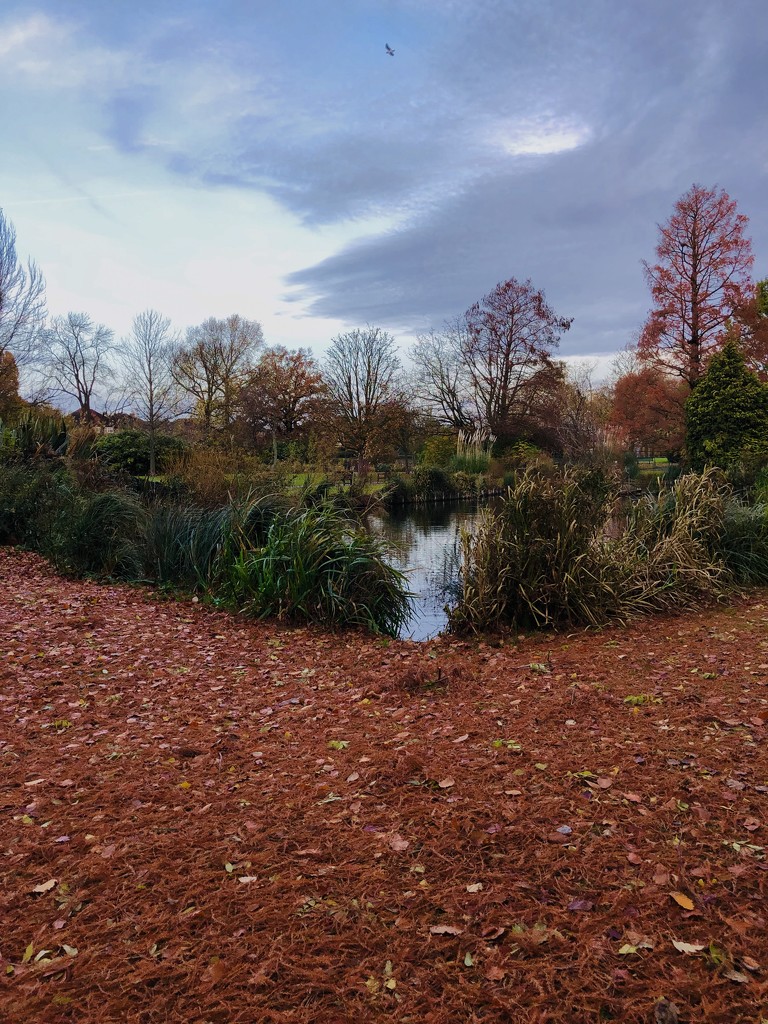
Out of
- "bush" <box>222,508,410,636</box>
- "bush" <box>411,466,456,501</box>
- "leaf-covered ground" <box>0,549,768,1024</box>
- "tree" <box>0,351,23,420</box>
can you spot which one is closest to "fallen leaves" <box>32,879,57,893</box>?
"leaf-covered ground" <box>0,549,768,1024</box>

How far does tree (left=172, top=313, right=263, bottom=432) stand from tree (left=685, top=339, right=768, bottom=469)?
25133mm

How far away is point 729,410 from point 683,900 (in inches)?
658

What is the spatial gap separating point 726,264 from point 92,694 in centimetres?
2431

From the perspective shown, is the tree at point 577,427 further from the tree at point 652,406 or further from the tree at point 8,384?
the tree at point 8,384

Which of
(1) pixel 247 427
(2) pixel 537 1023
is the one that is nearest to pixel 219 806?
(2) pixel 537 1023

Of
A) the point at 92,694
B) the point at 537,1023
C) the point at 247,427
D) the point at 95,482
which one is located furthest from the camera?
the point at 247,427

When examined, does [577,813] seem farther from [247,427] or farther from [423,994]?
[247,427]

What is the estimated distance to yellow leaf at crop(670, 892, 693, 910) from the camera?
2.12m

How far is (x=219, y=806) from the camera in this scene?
292 cm

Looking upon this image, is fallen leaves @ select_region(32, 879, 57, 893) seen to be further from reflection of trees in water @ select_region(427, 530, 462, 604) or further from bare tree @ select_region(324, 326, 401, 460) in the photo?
bare tree @ select_region(324, 326, 401, 460)

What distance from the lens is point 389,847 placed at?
2.53 metres

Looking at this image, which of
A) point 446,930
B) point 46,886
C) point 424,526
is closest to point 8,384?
point 424,526

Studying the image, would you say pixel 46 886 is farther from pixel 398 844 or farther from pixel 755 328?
pixel 755 328

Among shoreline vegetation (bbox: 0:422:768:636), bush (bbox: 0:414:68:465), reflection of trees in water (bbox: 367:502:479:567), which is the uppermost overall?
bush (bbox: 0:414:68:465)
